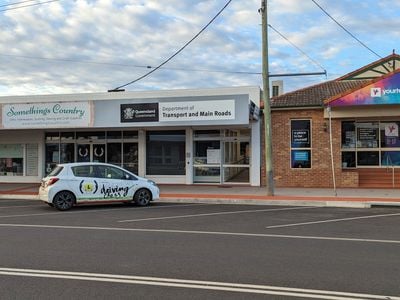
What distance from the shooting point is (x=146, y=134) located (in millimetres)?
25375

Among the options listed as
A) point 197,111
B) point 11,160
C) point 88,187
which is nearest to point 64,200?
point 88,187

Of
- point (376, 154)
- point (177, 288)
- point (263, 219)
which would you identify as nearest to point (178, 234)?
point (263, 219)

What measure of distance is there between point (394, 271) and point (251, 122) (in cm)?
1622

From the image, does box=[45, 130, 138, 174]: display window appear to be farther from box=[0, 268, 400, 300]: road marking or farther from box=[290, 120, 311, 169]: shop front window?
box=[0, 268, 400, 300]: road marking

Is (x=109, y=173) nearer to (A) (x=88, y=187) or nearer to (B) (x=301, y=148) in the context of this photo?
(A) (x=88, y=187)

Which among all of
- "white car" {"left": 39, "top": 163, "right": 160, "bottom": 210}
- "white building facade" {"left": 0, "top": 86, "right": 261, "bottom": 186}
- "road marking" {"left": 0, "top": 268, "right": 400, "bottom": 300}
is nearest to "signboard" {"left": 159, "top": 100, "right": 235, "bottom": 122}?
"white building facade" {"left": 0, "top": 86, "right": 261, "bottom": 186}

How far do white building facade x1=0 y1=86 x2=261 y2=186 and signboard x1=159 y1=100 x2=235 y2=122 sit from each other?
4 cm

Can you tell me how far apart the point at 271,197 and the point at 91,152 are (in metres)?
11.5

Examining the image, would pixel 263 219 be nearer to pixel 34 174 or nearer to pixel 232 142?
pixel 232 142

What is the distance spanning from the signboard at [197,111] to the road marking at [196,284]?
47.6ft

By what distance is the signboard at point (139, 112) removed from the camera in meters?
22.2

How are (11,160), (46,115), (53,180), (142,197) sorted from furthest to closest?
(11,160)
(46,115)
(142,197)
(53,180)

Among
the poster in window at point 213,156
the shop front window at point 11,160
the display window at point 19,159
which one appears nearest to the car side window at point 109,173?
the poster in window at point 213,156

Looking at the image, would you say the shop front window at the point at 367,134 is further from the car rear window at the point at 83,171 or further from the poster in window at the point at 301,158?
the car rear window at the point at 83,171
